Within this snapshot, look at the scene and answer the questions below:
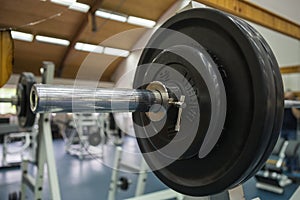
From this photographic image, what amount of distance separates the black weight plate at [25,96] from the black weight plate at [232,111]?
3.06ft

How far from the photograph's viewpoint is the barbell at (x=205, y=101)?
390mm

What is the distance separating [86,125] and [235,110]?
4708 millimetres

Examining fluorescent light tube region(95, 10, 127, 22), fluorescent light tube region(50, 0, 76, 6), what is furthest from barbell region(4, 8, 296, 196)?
fluorescent light tube region(95, 10, 127, 22)

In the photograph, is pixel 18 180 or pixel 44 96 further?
pixel 18 180

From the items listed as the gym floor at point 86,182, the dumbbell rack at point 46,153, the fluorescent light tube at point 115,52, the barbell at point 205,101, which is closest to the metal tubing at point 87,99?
the barbell at point 205,101

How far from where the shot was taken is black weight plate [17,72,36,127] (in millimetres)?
1150

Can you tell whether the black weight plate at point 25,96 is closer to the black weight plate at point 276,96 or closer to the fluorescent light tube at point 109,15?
the fluorescent light tube at point 109,15

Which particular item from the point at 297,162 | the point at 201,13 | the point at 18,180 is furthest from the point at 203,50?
the point at 297,162

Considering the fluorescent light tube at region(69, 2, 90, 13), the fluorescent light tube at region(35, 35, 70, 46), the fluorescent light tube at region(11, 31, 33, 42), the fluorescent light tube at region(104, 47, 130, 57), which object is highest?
the fluorescent light tube at region(69, 2, 90, 13)

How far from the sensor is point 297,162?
3648mm

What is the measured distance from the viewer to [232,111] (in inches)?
16.9

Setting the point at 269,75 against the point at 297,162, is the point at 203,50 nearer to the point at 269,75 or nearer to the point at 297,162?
the point at 269,75

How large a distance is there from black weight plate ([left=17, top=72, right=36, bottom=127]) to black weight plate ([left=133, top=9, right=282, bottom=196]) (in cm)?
93

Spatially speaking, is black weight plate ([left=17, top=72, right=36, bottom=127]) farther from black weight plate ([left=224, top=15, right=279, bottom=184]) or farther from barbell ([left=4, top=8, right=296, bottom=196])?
black weight plate ([left=224, top=15, right=279, bottom=184])
